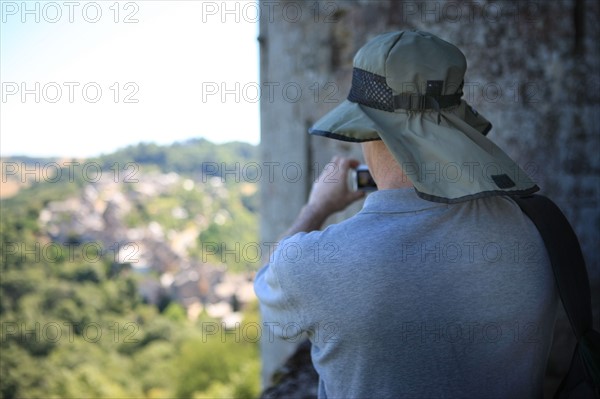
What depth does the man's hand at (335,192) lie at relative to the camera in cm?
182

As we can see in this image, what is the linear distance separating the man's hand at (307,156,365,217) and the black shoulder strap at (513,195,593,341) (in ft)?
1.80

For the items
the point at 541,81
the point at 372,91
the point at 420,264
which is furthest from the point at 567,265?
the point at 541,81

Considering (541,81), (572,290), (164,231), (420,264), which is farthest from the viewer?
(164,231)

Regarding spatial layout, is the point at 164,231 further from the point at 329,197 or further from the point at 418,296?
the point at 418,296

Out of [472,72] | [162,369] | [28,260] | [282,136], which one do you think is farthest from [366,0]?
[162,369]

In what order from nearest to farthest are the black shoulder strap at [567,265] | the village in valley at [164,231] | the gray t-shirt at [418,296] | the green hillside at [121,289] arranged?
the gray t-shirt at [418,296]
the black shoulder strap at [567,265]
the green hillside at [121,289]
the village in valley at [164,231]

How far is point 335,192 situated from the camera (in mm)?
1827

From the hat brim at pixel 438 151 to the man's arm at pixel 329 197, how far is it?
40 centimetres

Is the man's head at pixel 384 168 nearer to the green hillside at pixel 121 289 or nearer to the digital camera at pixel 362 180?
the digital camera at pixel 362 180

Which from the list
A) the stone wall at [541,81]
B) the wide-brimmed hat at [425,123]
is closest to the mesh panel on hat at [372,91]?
the wide-brimmed hat at [425,123]

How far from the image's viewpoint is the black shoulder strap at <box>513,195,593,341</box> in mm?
1383

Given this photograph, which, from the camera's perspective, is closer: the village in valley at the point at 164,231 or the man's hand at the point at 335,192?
the man's hand at the point at 335,192

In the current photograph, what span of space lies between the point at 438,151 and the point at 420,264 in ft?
0.85

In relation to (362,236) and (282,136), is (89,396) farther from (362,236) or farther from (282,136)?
(362,236)
